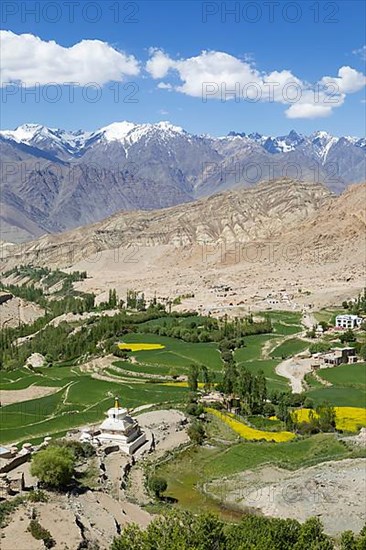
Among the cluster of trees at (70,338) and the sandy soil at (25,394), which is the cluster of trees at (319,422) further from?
the cluster of trees at (70,338)

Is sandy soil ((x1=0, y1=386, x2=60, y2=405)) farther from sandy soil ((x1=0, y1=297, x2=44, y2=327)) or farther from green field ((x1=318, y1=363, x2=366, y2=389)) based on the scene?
sandy soil ((x1=0, y1=297, x2=44, y2=327))

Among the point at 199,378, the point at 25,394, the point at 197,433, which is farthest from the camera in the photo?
the point at 199,378

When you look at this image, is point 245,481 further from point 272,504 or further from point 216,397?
point 216,397

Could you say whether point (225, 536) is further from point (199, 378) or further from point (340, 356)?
point (340, 356)

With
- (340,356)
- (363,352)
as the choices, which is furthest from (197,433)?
(363,352)

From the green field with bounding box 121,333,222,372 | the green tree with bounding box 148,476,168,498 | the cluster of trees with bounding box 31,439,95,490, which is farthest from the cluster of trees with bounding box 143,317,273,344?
the cluster of trees with bounding box 31,439,95,490

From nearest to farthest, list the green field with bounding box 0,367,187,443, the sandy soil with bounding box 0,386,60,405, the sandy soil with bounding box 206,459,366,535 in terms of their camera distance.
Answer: the sandy soil with bounding box 206,459,366,535, the green field with bounding box 0,367,187,443, the sandy soil with bounding box 0,386,60,405

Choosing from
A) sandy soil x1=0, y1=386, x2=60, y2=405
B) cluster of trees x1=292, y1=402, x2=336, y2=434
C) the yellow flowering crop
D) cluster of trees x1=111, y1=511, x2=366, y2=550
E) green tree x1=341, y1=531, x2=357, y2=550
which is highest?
cluster of trees x1=111, y1=511, x2=366, y2=550
